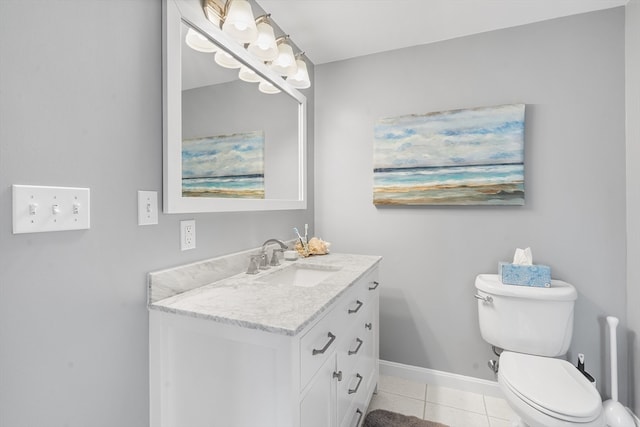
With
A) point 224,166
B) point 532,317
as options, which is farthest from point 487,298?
point 224,166

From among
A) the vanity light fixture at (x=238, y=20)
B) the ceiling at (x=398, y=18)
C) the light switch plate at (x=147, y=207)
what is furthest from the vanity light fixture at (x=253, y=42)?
the light switch plate at (x=147, y=207)

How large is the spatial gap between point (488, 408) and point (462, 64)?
7.04ft

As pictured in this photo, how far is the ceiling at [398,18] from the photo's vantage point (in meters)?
1.67

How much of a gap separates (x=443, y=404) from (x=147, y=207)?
196 cm

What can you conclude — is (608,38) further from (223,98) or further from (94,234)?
(94,234)

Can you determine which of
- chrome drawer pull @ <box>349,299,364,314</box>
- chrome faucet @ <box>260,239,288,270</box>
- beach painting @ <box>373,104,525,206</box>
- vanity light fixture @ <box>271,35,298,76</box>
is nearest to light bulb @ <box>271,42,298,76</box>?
vanity light fixture @ <box>271,35,298,76</box>

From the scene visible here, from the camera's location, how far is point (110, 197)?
0.91m

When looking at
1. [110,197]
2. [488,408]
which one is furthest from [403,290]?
[110,197]

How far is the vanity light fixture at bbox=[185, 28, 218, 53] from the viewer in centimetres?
118

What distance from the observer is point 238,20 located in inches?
51.0

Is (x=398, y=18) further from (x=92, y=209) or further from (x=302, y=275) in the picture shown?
(x=92, y=209)

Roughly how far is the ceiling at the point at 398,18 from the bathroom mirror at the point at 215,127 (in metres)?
0.38

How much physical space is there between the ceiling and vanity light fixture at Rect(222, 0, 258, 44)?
0.42 m

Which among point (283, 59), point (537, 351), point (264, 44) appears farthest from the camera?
point (283, 59)
